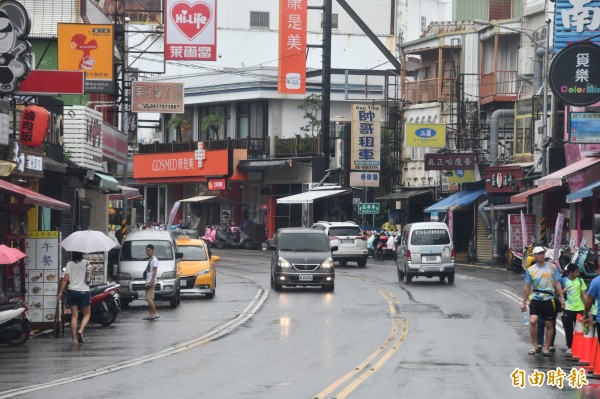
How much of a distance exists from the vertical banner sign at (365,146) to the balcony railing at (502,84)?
6198 millimetres

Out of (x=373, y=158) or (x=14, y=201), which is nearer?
(x=14, y=201)

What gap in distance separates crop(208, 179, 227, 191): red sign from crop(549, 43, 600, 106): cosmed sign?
45.9 metres

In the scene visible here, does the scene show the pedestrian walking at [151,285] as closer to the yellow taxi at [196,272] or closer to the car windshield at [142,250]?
the car windshield at [142,250]

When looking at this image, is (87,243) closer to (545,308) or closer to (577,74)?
(545,308)

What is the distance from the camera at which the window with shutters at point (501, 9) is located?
64.2 metres

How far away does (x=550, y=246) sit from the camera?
44656 mm

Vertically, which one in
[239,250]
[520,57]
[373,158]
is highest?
[520,57]

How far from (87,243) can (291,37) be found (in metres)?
39.8

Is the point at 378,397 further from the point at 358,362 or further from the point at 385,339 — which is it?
the point at 385,339

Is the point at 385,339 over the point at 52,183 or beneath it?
beneath

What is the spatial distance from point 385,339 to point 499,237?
34.3 metres

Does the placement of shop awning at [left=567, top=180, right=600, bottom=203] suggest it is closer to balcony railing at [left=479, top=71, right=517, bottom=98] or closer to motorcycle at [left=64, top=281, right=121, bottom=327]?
motorcycle at [left=64, top=281, right=121, bottom=327]

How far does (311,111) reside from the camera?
7938 centimetres

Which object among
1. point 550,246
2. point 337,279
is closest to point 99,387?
point 337,279
